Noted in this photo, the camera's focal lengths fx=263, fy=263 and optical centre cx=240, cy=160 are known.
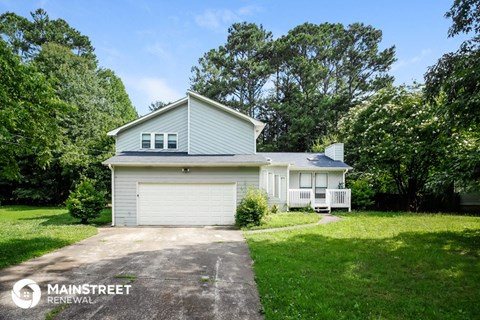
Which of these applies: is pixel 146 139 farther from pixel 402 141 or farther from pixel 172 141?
pixel 402 141

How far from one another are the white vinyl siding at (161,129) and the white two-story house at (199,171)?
0.05m

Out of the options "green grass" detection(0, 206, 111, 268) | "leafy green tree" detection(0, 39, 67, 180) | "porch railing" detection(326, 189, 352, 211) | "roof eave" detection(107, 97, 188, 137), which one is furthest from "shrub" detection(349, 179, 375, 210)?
"leafy green tree" detection(0, 39, 67, 180)

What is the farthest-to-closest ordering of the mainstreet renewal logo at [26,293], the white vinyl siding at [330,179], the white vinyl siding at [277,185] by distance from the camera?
1. the white vinyl siding at [330,179]
2. the white vinyl siding at [277,185]
3. the mainstreet renewal logo at [26,293]

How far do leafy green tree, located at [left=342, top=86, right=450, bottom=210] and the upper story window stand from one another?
12.4 metres

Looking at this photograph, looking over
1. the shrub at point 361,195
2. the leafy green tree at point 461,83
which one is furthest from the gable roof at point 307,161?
the leafy green tree at point 461,83

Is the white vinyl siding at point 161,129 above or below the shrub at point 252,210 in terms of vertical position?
above

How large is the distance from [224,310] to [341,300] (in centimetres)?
186

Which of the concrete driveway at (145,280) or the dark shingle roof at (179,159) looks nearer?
the concrete driveway at (145,280)

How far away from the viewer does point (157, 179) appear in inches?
490

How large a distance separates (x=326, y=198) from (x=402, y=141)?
5697 millimetres

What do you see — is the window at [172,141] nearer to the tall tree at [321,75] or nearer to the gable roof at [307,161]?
the gable roof at [307,161]

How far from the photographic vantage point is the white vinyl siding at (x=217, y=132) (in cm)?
1410

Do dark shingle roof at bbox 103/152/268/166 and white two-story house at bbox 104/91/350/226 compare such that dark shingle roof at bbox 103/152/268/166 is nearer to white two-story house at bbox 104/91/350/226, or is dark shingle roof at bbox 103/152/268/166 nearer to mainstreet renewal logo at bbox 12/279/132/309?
white two-story house at bbox 104/91/350/226

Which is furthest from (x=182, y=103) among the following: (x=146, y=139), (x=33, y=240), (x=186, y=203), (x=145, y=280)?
(x=145, y=280)
